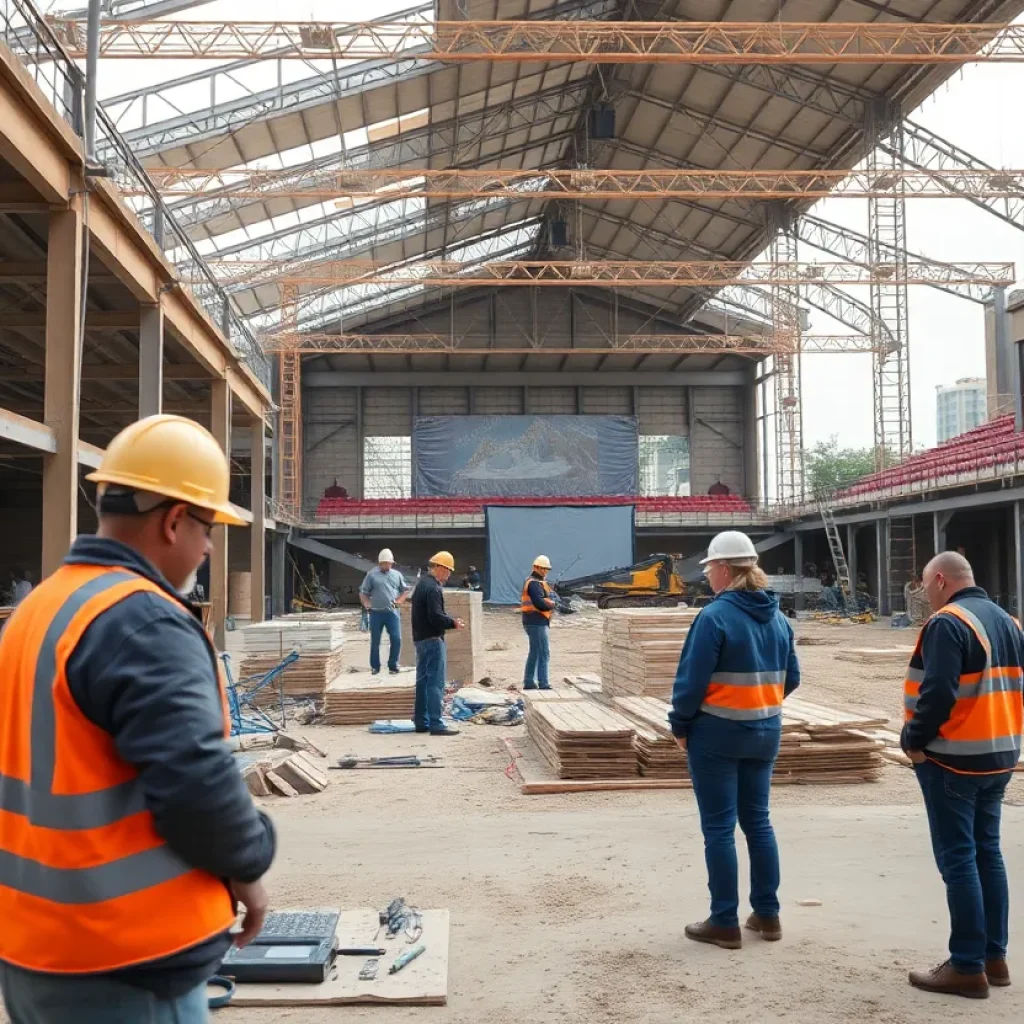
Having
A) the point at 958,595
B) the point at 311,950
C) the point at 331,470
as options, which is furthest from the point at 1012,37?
the point at 331,470

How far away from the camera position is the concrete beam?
48625 millimetres

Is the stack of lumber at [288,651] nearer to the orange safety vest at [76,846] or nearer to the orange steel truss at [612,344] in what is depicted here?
the orange safety vest at [76,846]

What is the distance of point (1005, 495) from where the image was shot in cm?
2552

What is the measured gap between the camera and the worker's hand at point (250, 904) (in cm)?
224

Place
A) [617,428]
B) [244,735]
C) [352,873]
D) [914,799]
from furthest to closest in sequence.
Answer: [617,428], [244,735], [914,799], [352,873]

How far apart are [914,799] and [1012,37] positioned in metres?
21.6

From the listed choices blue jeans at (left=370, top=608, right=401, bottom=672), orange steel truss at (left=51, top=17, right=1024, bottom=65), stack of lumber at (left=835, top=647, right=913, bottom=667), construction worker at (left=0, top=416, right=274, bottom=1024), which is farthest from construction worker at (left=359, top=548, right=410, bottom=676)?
construction worker at (left=0, top=416, right=274, bottom=1024)

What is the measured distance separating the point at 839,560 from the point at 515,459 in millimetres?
15598

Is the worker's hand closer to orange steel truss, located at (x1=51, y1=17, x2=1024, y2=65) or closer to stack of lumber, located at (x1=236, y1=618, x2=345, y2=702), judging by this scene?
stack of lumber, located at (x1=236, y1=618, x2=345, y2=702)

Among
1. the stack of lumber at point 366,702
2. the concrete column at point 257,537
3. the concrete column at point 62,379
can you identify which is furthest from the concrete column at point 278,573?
the concrete column at point 62,379

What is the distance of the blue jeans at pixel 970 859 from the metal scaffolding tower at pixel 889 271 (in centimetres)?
2808

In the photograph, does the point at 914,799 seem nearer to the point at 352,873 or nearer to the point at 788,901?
the point at 788,901

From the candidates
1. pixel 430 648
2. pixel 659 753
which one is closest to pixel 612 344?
pixel 430 648

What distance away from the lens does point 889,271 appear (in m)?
34.4
